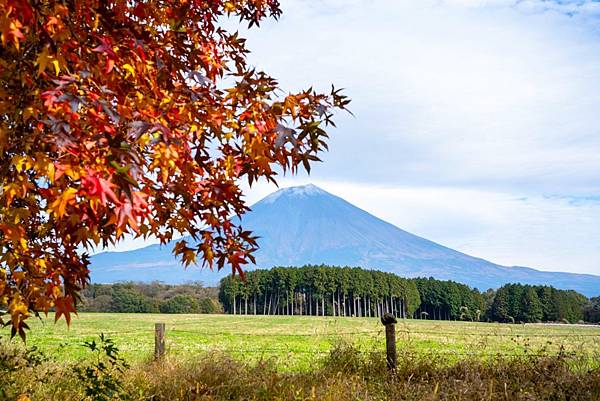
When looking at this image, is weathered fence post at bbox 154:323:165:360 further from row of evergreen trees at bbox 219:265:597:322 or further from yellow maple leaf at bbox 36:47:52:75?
row of evergreen trees at bbox 219:265:597:322

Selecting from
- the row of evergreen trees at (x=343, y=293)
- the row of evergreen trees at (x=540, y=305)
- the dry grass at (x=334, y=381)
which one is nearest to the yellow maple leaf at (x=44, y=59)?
the dry grass at (x=334, y=381)

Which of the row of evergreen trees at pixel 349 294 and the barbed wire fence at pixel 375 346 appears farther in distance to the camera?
the row of evergreen trees at pixel 349 294

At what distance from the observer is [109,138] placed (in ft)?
7.77

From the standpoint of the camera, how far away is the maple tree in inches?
95.1

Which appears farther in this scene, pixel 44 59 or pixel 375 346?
pixel 375 346

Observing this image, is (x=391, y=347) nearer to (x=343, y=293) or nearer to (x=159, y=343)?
(x=159, y=343)

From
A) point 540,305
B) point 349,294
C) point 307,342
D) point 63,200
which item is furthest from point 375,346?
point 349,294

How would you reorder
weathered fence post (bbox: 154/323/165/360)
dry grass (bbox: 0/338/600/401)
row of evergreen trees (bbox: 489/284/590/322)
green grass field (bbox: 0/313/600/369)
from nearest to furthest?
dry grass (bbox: 0/338/600/401), weathered fence post (bbox: 154/323/165/360), green grass field (bbox: 0/313/600/369), row of evergreen trees (bbox: 489/284/590/322)

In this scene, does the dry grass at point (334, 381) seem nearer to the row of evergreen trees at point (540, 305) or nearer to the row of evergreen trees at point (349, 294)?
the row of evergreen trees at point (540, 305)

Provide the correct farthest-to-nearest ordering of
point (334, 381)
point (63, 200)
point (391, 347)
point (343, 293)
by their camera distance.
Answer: point (343, 293)
point (391, 347)
point (334, 381)
point (63, 200)

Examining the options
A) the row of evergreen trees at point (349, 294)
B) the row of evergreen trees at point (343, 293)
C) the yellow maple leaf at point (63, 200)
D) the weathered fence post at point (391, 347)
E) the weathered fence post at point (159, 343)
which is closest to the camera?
the yellow maple leaf at point (63, 200)

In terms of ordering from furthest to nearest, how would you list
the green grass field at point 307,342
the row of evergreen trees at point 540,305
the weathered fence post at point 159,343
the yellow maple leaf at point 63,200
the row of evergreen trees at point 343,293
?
the row of evergreen trees at point 343,293 → the row of evergreen trees at point 540,305 → the green grass field at point 307,342 → the weathered fence post at point 159,343 → the yellow maple leaf at point 63,200

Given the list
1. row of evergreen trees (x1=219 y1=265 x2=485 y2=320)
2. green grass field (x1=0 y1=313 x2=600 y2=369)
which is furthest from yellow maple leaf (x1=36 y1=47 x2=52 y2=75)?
row of evergreen trees (x1=219 y1=265 x2=485 y2=320)

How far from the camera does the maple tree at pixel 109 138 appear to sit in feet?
7.93
